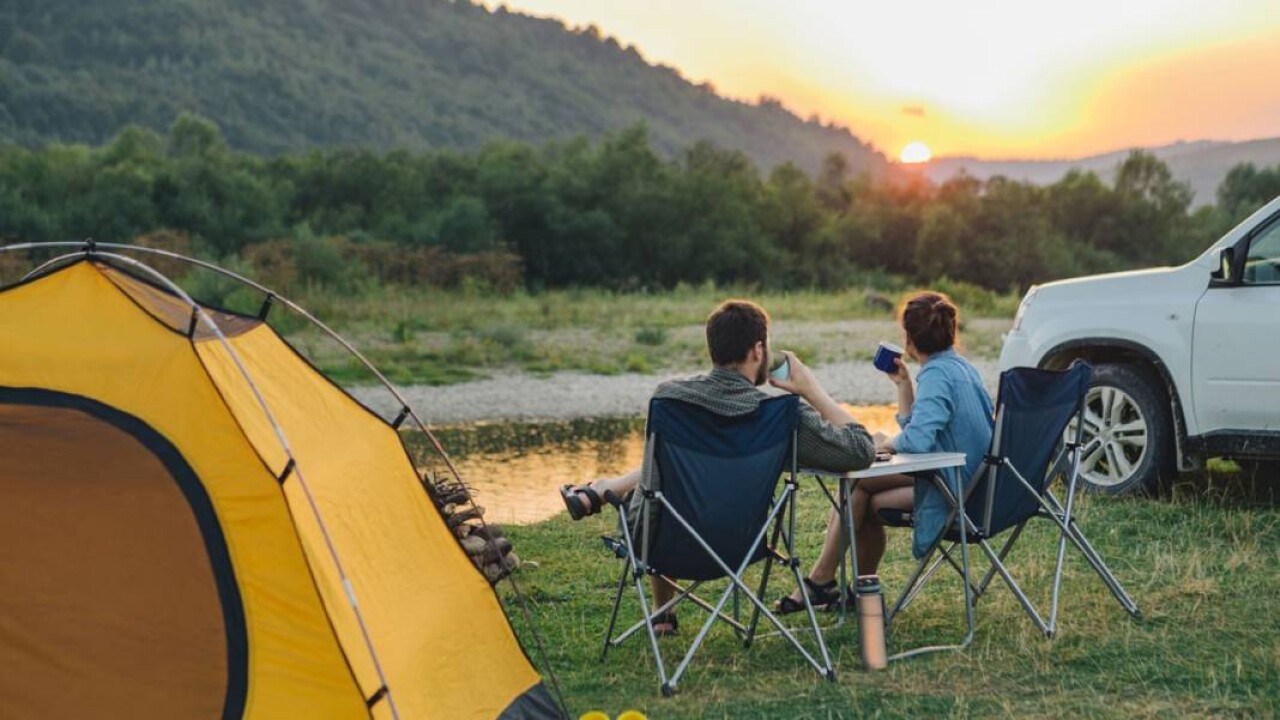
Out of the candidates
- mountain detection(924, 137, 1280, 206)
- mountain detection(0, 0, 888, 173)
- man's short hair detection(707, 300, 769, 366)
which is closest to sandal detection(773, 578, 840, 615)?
man's short hair detection(707, 300, 769, 366)

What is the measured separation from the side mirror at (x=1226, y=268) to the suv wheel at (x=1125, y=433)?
80cm

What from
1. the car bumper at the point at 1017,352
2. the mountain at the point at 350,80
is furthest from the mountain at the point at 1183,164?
the car bumper at the point at 1017,352

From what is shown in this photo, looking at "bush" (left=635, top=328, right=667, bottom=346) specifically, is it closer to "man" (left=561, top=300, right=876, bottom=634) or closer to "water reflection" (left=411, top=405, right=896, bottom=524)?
"water reflection" (left=411, top=405, right=896, bottom=524)

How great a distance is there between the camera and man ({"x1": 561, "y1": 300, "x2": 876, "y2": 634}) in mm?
5254

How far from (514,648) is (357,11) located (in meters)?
125

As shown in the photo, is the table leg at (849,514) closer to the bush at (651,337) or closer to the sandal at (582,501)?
the sandal at (582,501)

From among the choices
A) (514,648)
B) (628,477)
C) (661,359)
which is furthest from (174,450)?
(661,359)

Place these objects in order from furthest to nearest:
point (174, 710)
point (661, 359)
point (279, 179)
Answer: point (279, 179)
point (661, 359)
point (174, 710)

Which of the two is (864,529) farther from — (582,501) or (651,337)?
(651,337)

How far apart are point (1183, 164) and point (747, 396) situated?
76196 millimetres

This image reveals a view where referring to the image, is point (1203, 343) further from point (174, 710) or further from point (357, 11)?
point (357, 11)

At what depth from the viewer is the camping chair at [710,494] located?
17.1ft

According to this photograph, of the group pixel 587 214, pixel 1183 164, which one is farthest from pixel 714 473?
pixel 1183 164

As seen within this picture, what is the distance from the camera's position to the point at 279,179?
178ft
